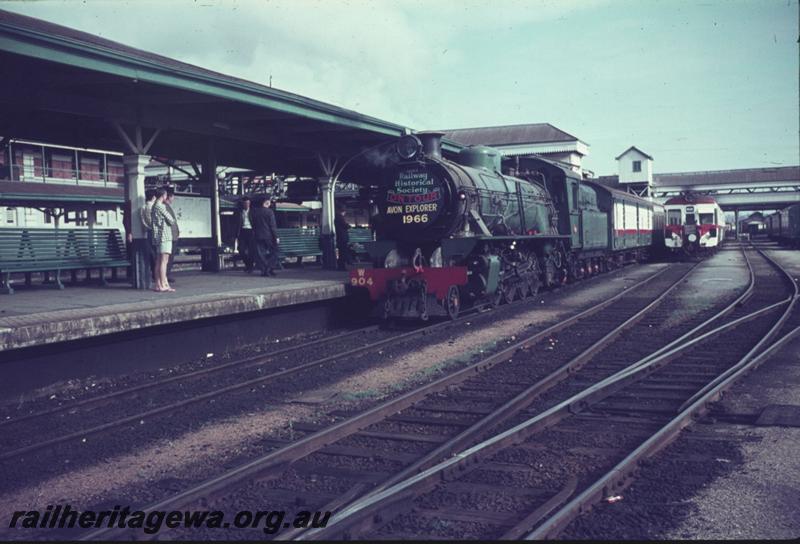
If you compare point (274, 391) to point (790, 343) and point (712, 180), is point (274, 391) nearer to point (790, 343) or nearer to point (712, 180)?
point (790, 343)

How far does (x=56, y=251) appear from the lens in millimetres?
11367

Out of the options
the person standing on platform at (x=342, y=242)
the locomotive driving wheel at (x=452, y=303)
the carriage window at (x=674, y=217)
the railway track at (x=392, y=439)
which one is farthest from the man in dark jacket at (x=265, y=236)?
the carriage window at (x=674, y=217)

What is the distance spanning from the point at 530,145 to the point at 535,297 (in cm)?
3909

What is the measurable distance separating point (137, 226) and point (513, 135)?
161 feet

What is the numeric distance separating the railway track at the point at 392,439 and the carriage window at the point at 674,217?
2711 cm

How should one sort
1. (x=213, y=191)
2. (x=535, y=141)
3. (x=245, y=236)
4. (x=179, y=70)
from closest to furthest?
(x=179, y=70) < (x=213, y=191) < (x=245, y=236) < (x=535, y=141)

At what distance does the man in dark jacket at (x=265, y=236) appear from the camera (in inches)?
550

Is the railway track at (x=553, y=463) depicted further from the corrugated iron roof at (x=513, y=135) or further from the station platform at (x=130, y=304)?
the corrugated iron roof at (x=513, y=135)

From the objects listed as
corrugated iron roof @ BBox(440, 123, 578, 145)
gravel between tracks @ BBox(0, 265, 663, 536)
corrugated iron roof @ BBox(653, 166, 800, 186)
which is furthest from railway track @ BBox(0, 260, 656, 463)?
corrugated iron roof @ BBox(653, 166, 800, 186)

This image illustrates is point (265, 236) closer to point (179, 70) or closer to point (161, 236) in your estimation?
point (161, 236)

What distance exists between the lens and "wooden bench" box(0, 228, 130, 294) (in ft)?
34.6

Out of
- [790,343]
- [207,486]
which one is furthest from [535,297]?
[207,486]

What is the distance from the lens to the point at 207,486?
4332 millimetres

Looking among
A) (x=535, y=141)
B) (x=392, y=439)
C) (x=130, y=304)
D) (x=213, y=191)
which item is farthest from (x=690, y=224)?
(x=392, y=439)
